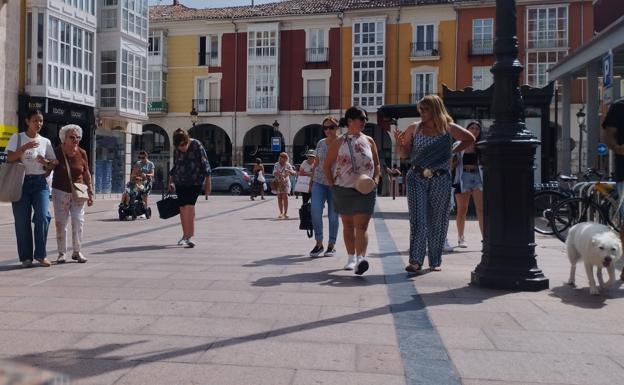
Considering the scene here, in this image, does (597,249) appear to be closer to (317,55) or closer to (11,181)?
(11,181)

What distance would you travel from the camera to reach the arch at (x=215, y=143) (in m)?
46.9

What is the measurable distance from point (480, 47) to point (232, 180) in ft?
57.7

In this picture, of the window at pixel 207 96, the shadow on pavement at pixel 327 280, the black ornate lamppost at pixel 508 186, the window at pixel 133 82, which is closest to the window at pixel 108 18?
the window at pixel 133 82

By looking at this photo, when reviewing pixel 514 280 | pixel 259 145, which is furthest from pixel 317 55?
pixel 514 280

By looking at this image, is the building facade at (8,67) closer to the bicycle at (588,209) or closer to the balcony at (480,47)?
the bicycle at (588,209)

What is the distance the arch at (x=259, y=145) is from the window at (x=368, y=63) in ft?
21.8

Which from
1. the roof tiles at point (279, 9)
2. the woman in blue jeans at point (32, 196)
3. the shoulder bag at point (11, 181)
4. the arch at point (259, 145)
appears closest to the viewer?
the shoulder bag at point (11, 181)

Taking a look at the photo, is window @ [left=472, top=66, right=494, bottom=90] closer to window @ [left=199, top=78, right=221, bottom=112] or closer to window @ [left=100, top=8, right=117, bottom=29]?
window @ [left=199, top=78, right=221, bottom=112]

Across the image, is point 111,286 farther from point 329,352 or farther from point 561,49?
point 561,49

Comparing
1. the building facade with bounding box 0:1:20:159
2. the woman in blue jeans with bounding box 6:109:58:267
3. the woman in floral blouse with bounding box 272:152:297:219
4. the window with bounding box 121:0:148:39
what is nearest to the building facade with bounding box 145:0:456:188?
the window with bounding box 121:0:148:39

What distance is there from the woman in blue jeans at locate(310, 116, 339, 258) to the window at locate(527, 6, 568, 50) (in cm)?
3526

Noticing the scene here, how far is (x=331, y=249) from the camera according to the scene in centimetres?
824

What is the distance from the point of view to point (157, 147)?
47.9 metres

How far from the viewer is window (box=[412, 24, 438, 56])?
42.0m
